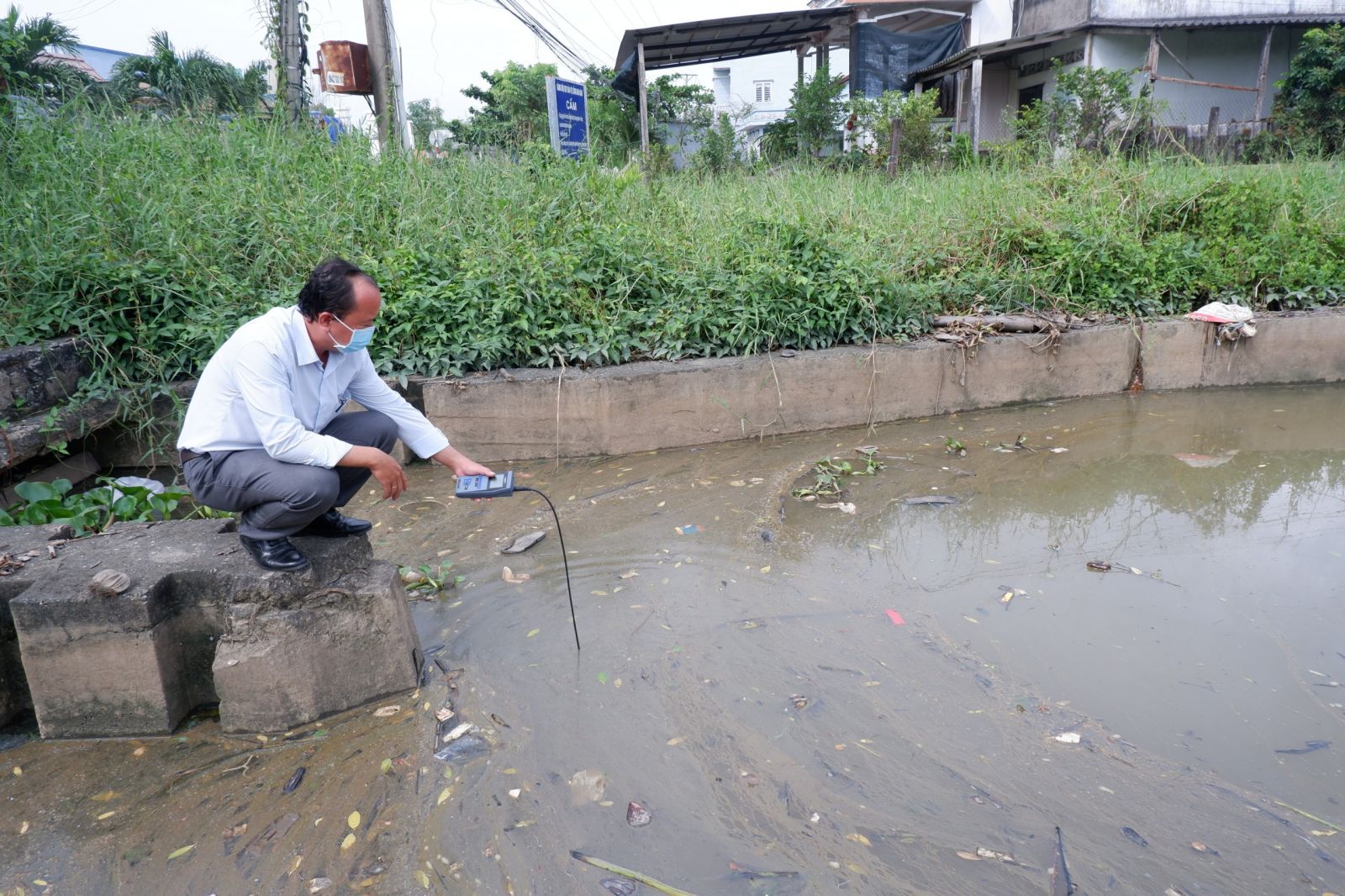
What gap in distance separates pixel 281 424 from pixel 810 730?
1.86 metres

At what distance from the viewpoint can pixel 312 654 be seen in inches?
101

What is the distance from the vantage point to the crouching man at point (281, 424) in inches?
97.4

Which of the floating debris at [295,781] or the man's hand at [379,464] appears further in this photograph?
the man's hand at [379,464]

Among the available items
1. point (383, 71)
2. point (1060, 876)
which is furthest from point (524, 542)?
point (383, 71)

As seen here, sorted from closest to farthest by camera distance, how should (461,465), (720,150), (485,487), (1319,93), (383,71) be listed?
1. (485,487)
2. (461,465)
3. (383,71)
4. (720,150)
5. (1319,93)

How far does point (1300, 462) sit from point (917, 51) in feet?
48.0

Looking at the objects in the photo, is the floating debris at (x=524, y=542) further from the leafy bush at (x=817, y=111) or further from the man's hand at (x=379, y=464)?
the leafy bush at (x=817, y=111)

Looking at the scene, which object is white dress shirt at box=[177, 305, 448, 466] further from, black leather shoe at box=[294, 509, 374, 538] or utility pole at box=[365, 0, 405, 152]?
utility pole at box=[365, 0, 405, 152]

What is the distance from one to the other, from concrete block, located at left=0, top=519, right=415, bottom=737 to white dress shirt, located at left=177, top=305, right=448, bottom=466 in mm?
371

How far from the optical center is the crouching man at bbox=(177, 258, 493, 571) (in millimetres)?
2475

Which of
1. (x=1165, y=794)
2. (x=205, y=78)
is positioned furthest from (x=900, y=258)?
(x=205, y=78)

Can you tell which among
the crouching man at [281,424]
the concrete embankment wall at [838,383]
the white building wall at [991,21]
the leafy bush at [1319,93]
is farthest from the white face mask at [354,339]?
the white building wall at [991,21]

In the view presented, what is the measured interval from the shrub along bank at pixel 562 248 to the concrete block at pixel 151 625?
227 centimetres

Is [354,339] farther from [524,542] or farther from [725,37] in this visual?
[725,37]
